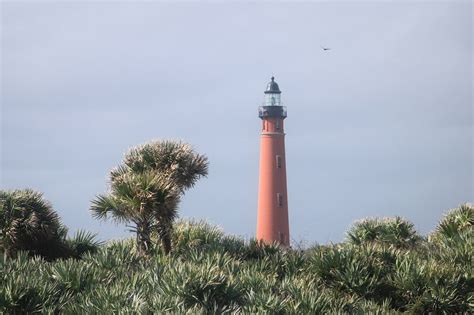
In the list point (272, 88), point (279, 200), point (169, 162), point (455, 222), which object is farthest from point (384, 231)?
point (272, 88)

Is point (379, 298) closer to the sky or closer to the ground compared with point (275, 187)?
closer to the ground

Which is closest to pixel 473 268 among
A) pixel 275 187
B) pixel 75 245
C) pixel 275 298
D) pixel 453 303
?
pixel 453 303

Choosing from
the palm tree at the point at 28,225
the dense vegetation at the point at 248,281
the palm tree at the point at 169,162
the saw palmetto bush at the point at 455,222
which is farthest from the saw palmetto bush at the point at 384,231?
the palm tree at the point at 28,225

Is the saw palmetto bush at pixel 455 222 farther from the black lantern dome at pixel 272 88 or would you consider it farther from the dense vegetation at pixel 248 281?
the black lantern dome at pixel 272 88

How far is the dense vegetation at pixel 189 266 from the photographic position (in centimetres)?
1160

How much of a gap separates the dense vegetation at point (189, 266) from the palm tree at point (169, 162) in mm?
33

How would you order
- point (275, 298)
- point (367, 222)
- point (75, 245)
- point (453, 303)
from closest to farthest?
point (275, 298) < point (453, 303) < point (75, 245) < point (367, 222)

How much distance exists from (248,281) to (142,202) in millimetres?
6081

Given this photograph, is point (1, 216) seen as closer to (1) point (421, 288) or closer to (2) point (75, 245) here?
(2) point (75, 245)

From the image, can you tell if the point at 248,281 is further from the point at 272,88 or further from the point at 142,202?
the point at 272,88

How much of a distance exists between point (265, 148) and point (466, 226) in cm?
1840

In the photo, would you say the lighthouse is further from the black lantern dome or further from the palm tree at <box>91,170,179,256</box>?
the palm tree at <box>91,170,179,256</box>

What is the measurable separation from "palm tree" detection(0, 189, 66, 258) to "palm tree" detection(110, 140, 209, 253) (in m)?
2.35

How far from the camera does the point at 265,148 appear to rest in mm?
40375
